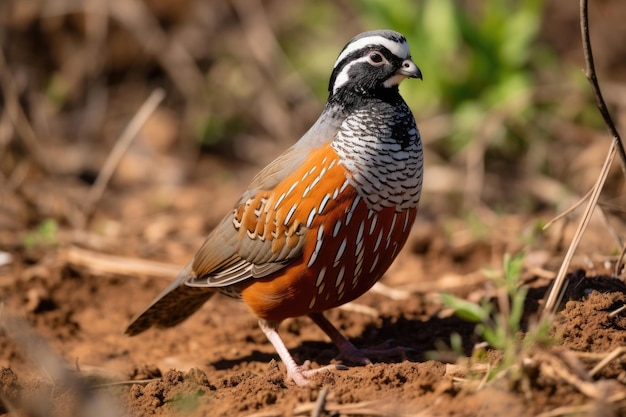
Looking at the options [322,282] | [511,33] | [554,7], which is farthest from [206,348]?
[554,7]

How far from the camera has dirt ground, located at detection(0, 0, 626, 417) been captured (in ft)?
12.1

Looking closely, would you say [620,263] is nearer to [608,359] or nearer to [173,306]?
[608,359]

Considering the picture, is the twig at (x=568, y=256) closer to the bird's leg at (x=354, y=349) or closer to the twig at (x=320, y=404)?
the twig at (x=320, y=404)

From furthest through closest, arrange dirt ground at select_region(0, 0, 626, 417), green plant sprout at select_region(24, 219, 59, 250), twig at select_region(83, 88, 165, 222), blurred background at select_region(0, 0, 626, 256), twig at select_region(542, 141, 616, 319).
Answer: blurred background at select_region(0, 0, 626, 256) → twig at select_region(83, 88, 165, 222) → green plant sprout at select_region(24, 219, 59, 250) → twig at select_region(542, 141, 616, 319) → dirt ground at select_region(0, 0, 626, 417)

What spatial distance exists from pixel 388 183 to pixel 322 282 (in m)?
0.70

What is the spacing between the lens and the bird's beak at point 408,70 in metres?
4.90

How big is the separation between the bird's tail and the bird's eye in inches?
72.9

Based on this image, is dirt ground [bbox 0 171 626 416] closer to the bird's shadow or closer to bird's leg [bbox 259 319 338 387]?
the bird's shadow

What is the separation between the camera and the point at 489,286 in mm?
5852

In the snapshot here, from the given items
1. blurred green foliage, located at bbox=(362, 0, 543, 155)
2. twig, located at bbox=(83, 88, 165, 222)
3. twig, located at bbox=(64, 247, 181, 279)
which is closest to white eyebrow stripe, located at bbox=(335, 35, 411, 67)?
twig, located at bbox=(83, 88, 165, 222)

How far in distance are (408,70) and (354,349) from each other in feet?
5.92

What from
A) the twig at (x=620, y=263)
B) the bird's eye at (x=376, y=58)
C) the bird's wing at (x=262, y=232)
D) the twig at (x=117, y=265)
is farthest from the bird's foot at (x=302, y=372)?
the twig at (x=117, y=265)

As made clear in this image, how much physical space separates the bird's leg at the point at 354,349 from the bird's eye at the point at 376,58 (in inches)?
68.7

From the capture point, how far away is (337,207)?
4.64 m
